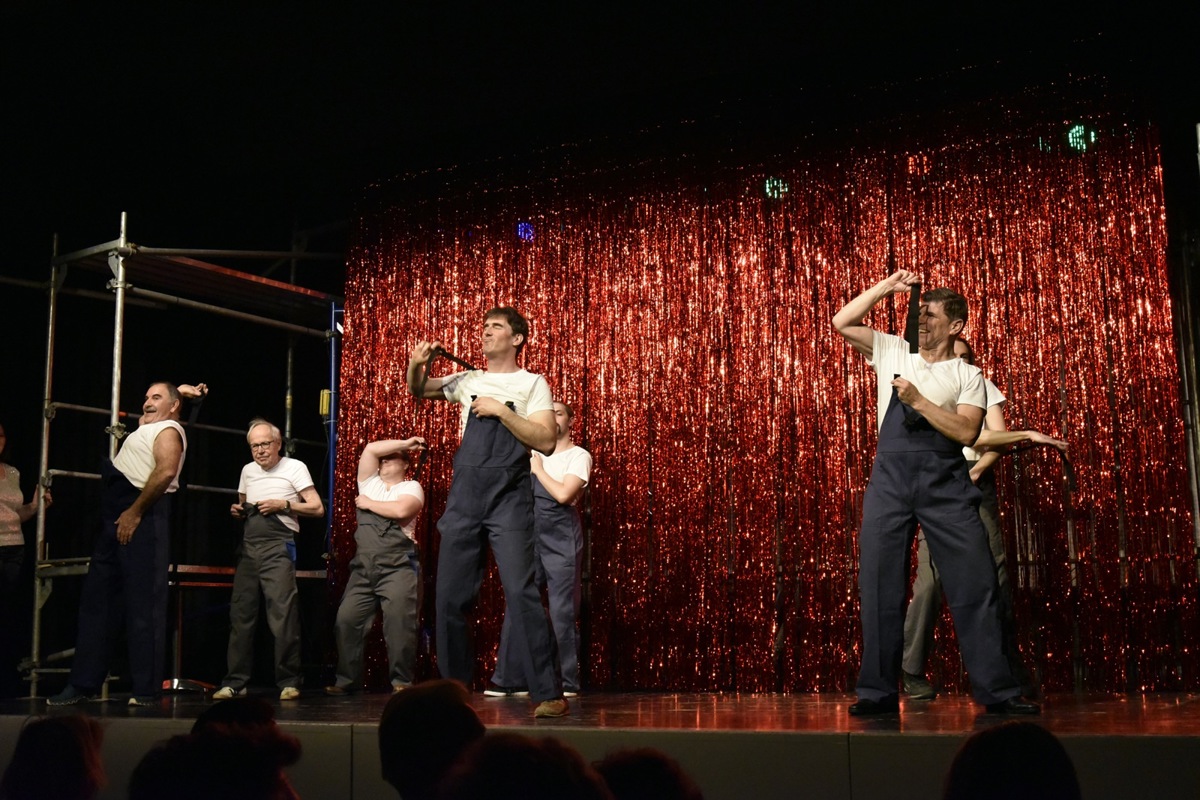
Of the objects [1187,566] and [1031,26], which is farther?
[1031,26]

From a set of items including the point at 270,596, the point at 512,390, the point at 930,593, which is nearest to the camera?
the point at 512,390

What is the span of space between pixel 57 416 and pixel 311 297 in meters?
1.75

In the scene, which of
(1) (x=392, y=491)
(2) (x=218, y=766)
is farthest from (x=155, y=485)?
(2) (x=218, y=766)

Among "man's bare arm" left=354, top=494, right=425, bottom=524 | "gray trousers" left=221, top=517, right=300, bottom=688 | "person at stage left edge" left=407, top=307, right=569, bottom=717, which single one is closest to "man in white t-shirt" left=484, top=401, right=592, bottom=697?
"man's bare arm" left=354, top=494, right=425, bottom=524

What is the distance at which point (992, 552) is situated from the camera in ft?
16.5

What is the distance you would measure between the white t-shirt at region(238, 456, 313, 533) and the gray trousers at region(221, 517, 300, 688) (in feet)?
0.36

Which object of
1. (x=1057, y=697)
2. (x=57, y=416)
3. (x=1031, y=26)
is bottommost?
(x=1057, y=697)

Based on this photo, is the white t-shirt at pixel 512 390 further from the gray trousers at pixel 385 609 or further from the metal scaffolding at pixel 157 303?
the metal scaffolding at pixel 157 303

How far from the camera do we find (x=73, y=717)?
80.3 inches

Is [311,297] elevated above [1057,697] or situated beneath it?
elevated above

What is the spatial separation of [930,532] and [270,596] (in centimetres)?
365

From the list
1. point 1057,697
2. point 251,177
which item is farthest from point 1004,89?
point 251,177

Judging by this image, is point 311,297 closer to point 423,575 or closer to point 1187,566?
point 423,575

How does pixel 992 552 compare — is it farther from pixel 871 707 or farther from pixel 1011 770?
pixel 1011 770
